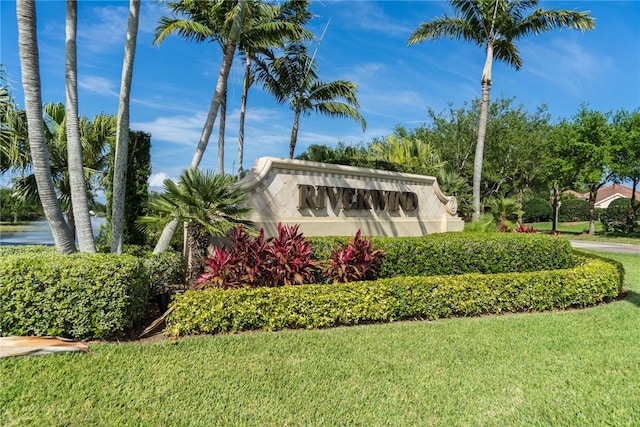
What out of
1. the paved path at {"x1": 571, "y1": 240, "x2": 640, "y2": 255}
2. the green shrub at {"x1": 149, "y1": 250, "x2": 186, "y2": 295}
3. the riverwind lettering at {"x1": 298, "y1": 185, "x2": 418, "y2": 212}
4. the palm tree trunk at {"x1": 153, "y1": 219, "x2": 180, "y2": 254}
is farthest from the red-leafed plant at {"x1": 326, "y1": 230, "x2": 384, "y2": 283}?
the paved path at {"x1": 571, "y1": 240, "x2": 640, "y2": 255}

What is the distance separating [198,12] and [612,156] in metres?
27.4

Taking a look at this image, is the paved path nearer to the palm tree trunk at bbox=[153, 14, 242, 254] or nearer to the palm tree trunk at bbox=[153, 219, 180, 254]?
the palm tree trunk at bbox=[153, 14, 242, 254]

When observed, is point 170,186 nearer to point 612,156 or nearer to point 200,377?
point 200,377

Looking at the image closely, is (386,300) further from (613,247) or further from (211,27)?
(613,247)

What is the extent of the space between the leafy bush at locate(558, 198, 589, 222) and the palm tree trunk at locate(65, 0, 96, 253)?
49.7m

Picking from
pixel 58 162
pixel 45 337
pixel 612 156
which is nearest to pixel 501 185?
pixel 612 156

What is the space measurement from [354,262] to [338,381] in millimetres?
3032

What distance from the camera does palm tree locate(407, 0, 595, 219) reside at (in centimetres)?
1421

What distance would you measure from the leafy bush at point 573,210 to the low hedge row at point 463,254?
138 feet

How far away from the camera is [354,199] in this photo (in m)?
10.2

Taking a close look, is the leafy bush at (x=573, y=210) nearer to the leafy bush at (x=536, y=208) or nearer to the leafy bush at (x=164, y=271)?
the leafy bush at (x=536, y=208)

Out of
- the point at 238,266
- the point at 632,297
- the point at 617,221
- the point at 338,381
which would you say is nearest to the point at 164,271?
the point at 238,266

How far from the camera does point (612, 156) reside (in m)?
25.1

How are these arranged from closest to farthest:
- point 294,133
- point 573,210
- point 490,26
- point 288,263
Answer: point 288,263 < point 490,26 < point 294,133 < point 573,210
